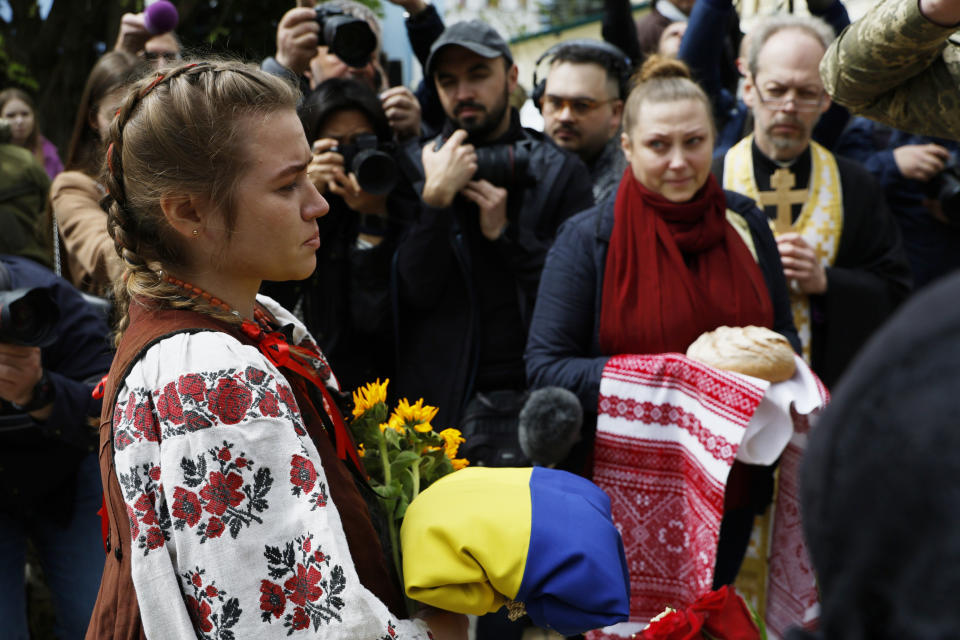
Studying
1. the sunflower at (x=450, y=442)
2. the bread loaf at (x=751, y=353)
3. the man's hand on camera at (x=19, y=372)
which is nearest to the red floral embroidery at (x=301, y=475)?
the sunflower at (x=450, y=442)

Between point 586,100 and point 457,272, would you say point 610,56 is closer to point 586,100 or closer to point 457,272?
point 586,100

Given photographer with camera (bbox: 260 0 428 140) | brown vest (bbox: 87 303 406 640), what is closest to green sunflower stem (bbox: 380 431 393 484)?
brown vest (bbox: 87 303 406 640)

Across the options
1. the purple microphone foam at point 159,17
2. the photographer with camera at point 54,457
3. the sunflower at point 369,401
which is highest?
the purple microphone foam at point 159,17

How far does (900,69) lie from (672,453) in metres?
1.20

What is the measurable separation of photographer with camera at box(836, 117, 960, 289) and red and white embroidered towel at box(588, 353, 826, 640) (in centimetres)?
138

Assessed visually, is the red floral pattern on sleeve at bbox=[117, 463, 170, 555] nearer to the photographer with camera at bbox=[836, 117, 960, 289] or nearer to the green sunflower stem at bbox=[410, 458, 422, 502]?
the green sunflower stem at bbox=[410, 458, 422, 502]

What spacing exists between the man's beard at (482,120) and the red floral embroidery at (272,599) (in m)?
2.17

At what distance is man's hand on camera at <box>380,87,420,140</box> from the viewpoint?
346 cm

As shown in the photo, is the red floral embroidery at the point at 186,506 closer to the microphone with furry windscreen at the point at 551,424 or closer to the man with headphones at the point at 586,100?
the microphone with furry windscreen at the point at 551,424

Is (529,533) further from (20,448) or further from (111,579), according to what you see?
(20,448)

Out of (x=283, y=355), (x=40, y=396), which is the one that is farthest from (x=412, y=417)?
(x=40, y=396)

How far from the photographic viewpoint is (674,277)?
268 cm

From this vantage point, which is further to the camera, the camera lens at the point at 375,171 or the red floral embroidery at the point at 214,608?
the camera lens at the point at 375,171

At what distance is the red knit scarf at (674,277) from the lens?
8.66ft
